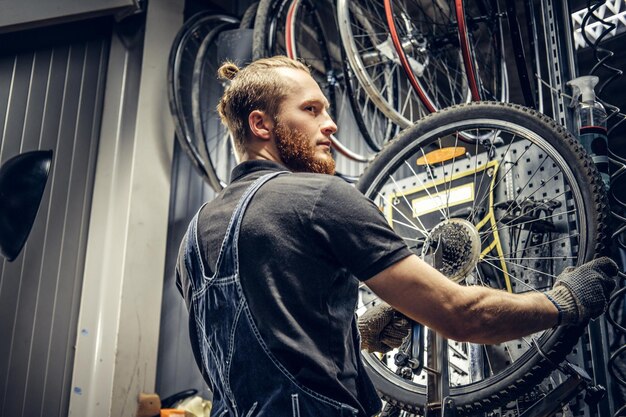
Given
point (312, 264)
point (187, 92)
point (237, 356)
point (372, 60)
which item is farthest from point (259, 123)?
point (187, 92)

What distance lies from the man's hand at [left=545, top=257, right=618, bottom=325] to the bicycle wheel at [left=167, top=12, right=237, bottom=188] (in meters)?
2.61

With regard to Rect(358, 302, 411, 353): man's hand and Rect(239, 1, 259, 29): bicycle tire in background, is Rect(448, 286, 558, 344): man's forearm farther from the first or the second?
Rect(239, 1, 259, 29): bicycle tire in background

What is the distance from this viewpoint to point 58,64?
3.63 m

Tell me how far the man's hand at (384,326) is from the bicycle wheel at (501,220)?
15cm

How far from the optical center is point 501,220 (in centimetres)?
208

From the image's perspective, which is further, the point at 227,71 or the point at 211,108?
the point at 211,108

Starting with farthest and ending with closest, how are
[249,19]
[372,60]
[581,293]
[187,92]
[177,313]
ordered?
[187,92]
[249,19]
[177,313]
[372,60]
[581,293]

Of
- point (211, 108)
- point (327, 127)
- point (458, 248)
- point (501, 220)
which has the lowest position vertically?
point (458, 248)

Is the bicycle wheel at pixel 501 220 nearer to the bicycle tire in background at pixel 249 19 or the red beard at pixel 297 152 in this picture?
the red beard at pixel 297 152

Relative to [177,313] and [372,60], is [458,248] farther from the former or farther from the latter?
[177,313]

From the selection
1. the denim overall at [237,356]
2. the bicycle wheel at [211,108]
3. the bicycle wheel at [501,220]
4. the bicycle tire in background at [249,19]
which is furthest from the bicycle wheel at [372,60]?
the denim overall at [237,356]

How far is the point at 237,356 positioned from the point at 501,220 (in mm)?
1135

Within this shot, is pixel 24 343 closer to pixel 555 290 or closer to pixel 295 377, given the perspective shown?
pixel 295 377

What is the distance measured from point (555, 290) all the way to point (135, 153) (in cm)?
275
